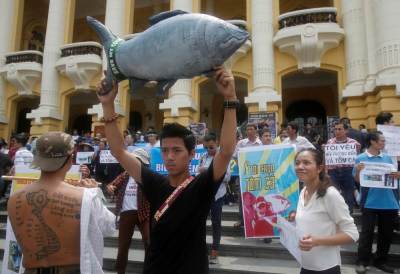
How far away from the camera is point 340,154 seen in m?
6.05

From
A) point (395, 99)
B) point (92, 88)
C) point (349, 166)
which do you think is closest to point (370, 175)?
point (349, 166)

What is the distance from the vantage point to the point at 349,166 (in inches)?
235

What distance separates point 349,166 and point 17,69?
13572 millimetres

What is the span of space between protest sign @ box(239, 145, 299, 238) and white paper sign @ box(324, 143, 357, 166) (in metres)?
1.19

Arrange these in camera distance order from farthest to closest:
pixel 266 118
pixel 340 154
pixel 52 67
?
1. pixel 52 67
2. pixel 266 118
3. pixel 340 154

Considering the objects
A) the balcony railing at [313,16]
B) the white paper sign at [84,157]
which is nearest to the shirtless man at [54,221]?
the white paper sign at [84,157]

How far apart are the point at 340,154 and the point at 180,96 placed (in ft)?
23.9

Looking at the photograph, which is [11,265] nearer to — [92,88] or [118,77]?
[118,77]

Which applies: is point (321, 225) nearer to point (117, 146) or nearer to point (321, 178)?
point (321, 178)

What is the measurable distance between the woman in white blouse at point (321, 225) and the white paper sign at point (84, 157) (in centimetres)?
740

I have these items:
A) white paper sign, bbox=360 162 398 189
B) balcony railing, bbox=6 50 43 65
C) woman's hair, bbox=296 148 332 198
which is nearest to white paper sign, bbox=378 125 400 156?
white paper sign, bbox=360 162 398 189

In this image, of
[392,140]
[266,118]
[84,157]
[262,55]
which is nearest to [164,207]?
[392,140]

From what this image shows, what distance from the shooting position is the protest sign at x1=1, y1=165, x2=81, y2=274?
405 centimetres

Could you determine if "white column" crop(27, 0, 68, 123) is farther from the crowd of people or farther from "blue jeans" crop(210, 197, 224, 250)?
the crowd of people
